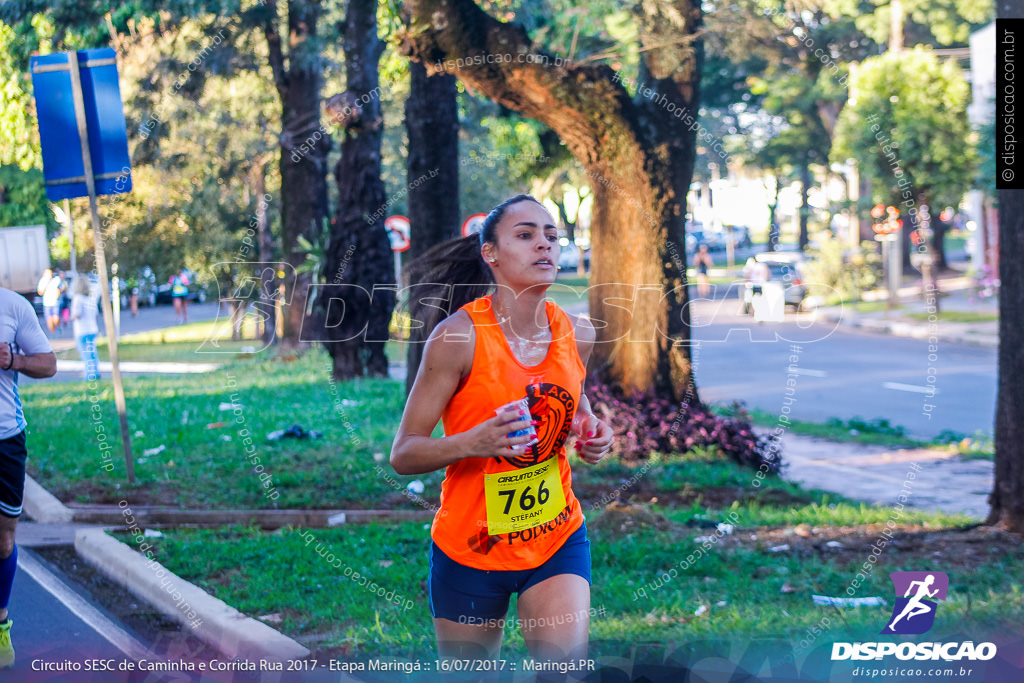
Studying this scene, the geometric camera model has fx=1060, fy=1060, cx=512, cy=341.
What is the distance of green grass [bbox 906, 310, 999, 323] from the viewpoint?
24.7 meters

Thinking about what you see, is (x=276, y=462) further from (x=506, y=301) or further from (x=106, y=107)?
(x=506, y=301)

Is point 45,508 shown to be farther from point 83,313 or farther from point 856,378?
point 856,378

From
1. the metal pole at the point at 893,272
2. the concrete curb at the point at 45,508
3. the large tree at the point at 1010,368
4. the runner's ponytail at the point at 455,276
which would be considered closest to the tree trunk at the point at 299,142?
the concrete curb at the point at 45,508

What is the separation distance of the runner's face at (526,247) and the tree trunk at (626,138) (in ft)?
19.9

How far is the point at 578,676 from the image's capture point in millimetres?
3250

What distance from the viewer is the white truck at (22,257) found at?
724 cm

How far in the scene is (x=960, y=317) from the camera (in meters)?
25.5

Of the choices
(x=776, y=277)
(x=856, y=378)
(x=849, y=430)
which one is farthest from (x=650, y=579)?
(x=776, y=277)

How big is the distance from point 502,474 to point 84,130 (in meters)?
6.40

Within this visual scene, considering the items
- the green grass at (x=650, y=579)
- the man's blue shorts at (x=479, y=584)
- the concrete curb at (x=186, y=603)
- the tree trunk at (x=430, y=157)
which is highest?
the tree trunk at (x=430, y=157)

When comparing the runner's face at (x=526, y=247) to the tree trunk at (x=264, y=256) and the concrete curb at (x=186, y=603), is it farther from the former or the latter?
the tree trunk at (x=264, y=256)

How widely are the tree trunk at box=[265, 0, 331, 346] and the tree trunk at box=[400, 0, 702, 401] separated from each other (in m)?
7.30

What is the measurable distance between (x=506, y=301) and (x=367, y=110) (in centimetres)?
1175

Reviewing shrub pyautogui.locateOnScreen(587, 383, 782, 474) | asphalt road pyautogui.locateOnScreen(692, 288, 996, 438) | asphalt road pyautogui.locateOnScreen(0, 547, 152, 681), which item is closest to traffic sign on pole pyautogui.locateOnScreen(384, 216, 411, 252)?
asphalt road pyautogui.locateOnScreen(692, 288, 996, 438)
